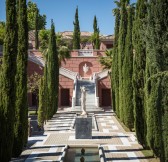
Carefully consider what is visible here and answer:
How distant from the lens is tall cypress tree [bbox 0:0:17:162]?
11.7 m

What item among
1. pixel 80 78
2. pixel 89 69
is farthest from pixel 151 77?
pixel 89 69

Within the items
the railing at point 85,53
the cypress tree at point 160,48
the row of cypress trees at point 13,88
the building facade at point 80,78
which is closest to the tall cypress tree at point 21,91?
the row of cypress trees at point 13,88

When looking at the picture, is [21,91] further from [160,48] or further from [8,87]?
[160,48]

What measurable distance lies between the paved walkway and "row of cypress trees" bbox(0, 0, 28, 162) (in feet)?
3.51

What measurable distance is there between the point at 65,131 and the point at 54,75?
10.2 meters

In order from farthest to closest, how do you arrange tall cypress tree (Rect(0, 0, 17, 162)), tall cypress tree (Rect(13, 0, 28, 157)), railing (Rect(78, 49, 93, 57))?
railing (Rect(78, 49, 93, 57)), tall cypress tree (Rect(13, 0, 28, 157)), tall cypress tree (Rect(0, 0, 17, 162))

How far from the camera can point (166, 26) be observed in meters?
9.34

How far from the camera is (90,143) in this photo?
51.9ft

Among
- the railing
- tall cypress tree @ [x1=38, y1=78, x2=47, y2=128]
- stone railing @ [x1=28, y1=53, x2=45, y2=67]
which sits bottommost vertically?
tall cypress tree @ [x1=38, y1=78, x2=47, y2=128]

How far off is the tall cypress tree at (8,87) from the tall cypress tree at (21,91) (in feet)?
4.14

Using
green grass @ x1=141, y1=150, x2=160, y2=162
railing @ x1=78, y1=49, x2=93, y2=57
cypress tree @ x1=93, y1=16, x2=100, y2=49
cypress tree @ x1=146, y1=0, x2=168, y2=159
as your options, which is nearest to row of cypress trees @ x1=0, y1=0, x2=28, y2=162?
green grass @ x1=141, y1=150, x2=160, y2=162

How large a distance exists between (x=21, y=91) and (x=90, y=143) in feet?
15.0

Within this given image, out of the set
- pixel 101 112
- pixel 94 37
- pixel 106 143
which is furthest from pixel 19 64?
pixel 94 37

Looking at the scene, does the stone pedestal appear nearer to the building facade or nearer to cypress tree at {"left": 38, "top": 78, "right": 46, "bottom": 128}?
cypress tree at {"left": 38, "top": 78, "right": 46, "bottom": 128}
